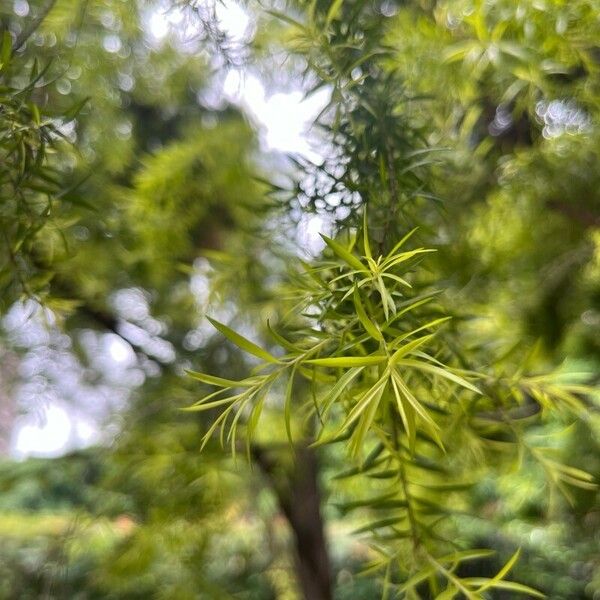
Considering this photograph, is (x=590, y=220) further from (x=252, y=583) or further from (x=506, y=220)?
(x=252, y=583)

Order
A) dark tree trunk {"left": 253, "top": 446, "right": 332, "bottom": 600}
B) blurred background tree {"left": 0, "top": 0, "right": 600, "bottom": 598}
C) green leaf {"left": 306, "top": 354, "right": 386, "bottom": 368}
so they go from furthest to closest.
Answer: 1. dark tree trunk {"left": 253, "top": 446, "right": 332, "bottom": 600}
2. blurred background tree {"left": 0, "top": 0, "right": 600, "bottom": 598}
3. green leaf {"left": 306, "top": 354, "right": 386, "bottom": 368}

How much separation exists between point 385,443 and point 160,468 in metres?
0.44

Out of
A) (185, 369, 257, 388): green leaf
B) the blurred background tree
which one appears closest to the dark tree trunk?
the blurred background tree

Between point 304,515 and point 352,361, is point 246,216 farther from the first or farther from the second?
point 352,361

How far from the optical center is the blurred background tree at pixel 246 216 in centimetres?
31

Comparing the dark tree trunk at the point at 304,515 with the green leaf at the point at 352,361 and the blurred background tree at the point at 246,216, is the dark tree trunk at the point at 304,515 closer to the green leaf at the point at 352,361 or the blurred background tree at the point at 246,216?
the blurred background tree at the point at 246,216

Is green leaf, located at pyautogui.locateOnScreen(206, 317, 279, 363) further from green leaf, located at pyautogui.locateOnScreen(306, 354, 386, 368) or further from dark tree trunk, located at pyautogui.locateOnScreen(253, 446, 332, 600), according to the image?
dark tree trunk, located at pyautogui.locateOnScreen(253, 446, 332, 600)

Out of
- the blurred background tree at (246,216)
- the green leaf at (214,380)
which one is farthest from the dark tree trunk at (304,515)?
the green leaf at (214,380)

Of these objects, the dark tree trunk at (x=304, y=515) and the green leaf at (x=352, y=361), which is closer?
the green leaf at (x=352, y=361)

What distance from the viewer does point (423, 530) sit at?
0.95 feet

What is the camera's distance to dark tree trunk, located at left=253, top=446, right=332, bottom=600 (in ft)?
2.37

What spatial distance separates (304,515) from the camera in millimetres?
770

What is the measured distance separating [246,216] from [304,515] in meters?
0.34

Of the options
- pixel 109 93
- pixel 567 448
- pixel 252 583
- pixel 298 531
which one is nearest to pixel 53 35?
pixel 109 93
